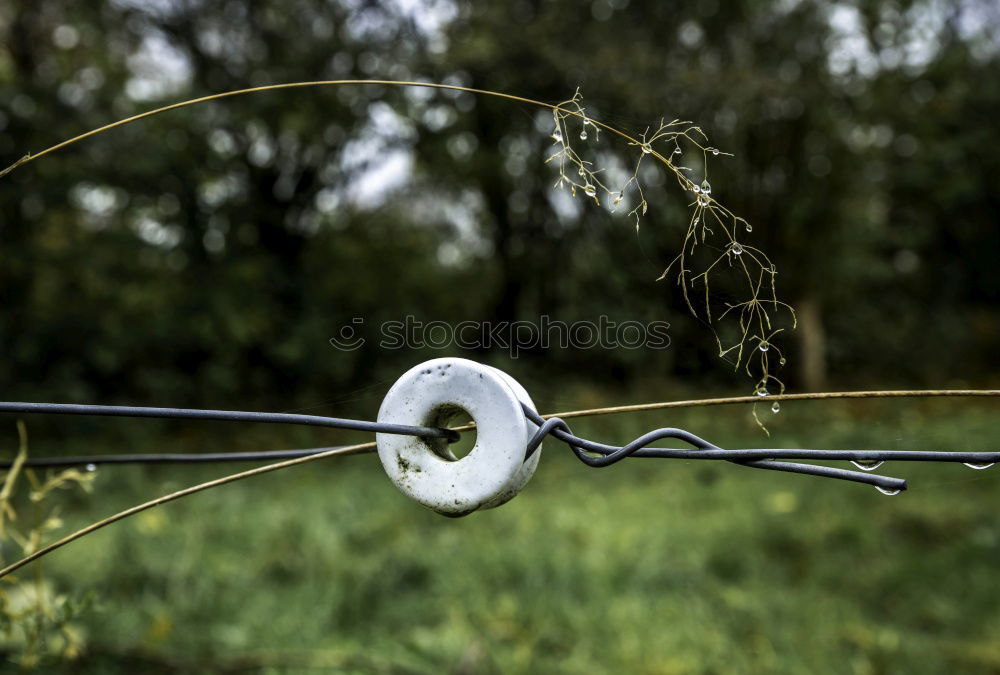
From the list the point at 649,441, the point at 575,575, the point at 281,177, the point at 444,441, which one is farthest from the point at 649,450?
the point at 281,177

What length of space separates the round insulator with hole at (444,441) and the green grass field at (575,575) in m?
1.12

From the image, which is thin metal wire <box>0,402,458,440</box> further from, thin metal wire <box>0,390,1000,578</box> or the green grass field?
the green grass field

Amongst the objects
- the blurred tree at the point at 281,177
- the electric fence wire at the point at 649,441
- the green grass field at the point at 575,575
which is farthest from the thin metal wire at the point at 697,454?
A: the blurred tree at the point at 281,177

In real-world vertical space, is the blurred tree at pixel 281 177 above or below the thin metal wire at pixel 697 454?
above

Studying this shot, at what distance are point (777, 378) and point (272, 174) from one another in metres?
5.18

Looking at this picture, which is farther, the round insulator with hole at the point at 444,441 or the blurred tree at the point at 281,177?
the blurred tree at the point at 281,177

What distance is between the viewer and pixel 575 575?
2947 mm

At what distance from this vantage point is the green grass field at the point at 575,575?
94.2 inches

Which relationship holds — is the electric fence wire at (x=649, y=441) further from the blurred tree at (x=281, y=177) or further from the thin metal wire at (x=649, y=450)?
the blurred tree at (x=281, y=177)

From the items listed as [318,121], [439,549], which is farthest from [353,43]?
[439,549]

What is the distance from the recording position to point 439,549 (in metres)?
3.24

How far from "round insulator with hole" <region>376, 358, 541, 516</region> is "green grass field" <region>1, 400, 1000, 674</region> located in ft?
3.68

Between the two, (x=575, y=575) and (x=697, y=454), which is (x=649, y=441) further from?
(x=575, y=575)

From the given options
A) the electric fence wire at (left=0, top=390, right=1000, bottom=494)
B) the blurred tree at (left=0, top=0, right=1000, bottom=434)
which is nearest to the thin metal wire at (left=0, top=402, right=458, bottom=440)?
the electric fence wire at (left=0, top=390, right=1000, bottom=494)
